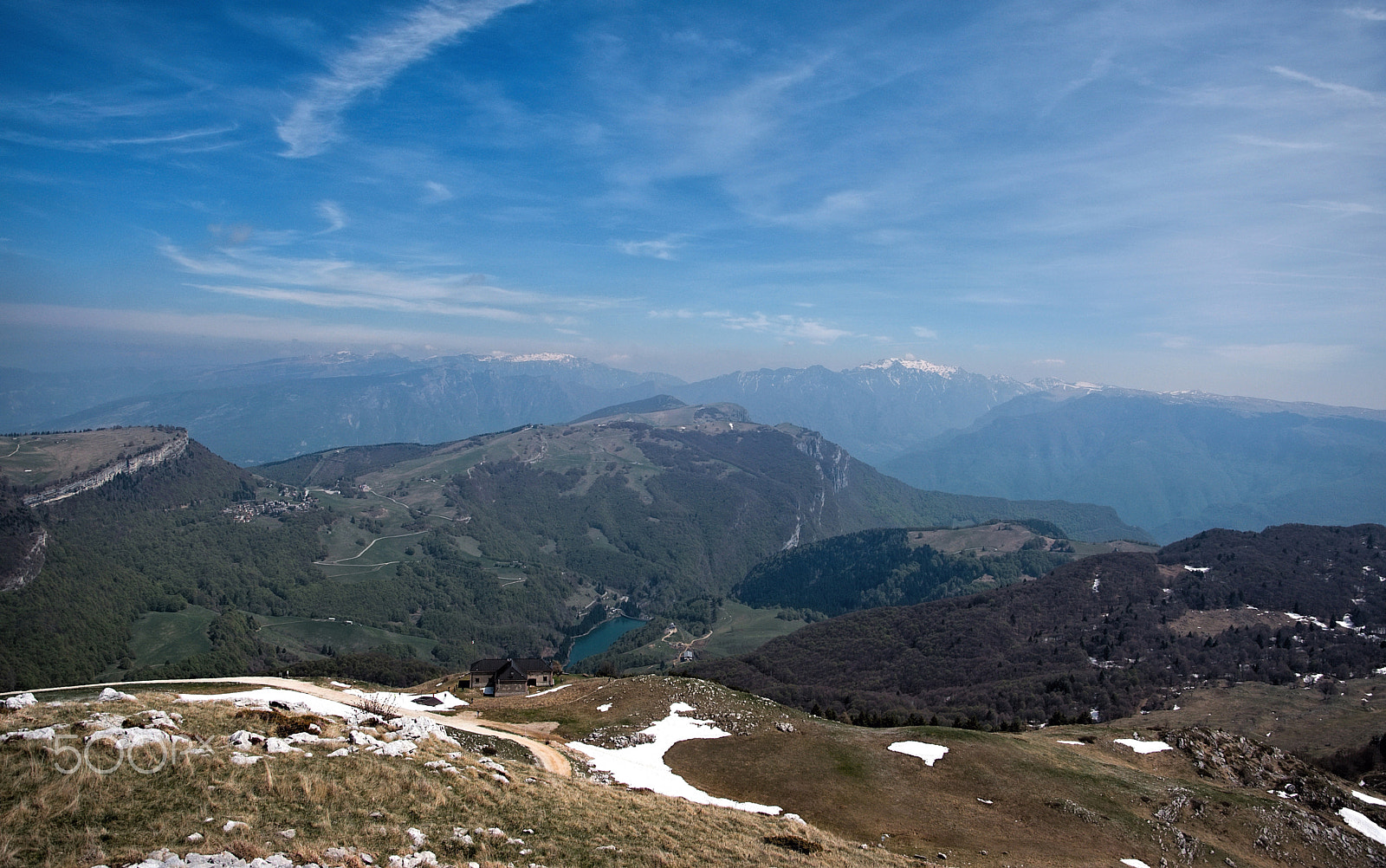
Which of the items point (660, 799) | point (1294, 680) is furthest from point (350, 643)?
point (1294, 680)

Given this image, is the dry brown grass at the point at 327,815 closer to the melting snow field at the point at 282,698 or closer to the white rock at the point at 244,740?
the white rock at the point at 244,740

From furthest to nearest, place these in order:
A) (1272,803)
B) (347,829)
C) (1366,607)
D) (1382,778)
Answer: (1366,607) < (1382,778) < (1272,803) < (347,829)

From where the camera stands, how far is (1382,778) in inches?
2157

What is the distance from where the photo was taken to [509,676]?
71.6 meters

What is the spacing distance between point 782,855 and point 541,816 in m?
Answer: 9.26

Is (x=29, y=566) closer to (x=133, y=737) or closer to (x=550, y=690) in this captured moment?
(x=550, y=690)

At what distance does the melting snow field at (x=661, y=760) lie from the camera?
3625 centimetres

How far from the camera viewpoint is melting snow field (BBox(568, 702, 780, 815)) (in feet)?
119

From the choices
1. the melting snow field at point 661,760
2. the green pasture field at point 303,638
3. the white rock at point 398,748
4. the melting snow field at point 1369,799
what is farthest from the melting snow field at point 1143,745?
the green pasture field at point 303,638

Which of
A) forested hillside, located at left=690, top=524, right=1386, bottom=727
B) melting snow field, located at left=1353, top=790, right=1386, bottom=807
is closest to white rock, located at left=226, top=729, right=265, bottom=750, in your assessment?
melting snow field, located at left=1353, top=790, right=1386, bottom=807

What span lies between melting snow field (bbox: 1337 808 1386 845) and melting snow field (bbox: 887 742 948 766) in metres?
26.4

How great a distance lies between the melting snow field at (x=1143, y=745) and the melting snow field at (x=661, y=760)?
32.3 meters

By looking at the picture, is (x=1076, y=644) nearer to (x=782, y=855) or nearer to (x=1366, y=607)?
(x=1366, y=607)

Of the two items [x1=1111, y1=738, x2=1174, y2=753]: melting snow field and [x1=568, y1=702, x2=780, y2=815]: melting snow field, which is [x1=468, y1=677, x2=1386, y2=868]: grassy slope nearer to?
[x1=1111, y1=738, x2=1174, y2=753]: melting snow field
